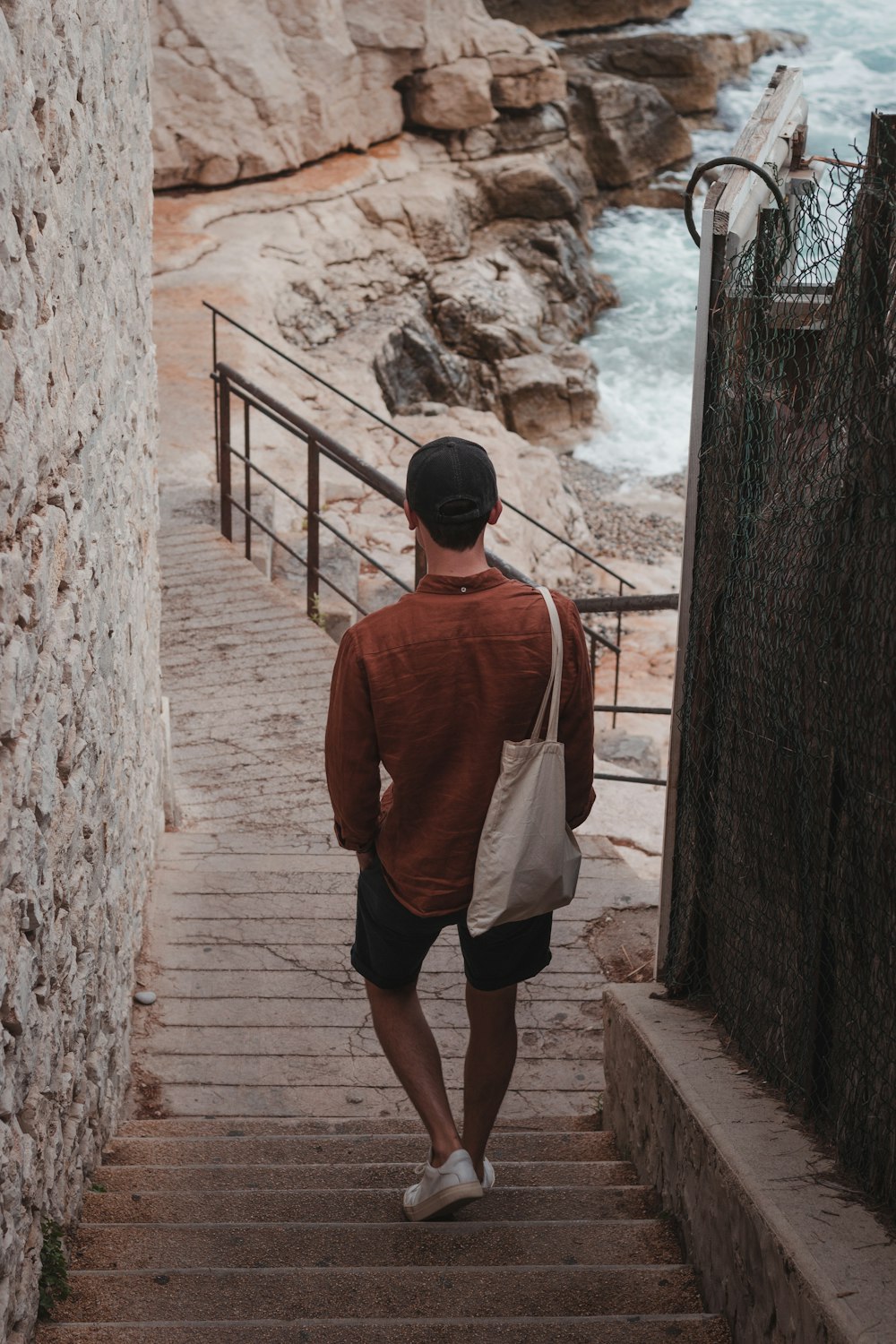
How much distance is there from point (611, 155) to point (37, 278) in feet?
60.5

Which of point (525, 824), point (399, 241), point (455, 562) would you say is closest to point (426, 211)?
point (399, 241)

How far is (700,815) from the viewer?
2.73 m

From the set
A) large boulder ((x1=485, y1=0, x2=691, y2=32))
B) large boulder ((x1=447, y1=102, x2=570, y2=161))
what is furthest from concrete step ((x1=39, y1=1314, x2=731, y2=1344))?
large boulder ((x1=485, y1=0, x2=691, y2=32))

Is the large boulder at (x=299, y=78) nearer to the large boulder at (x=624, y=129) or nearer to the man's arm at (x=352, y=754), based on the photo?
the large boulder at (x=624, y=129)

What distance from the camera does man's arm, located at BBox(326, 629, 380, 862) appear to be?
229cm

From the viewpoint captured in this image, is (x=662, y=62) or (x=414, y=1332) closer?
(x=414, y=1332)

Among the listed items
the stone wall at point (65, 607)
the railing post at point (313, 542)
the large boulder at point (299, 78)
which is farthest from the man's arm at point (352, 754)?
the large boulder at point (299, 78)

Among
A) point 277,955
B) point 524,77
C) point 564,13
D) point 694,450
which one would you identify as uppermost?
point 564,13

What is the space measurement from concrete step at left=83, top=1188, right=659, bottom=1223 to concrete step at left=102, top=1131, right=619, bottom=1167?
0.21 metres

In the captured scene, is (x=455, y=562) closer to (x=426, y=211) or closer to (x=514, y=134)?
(x=426, y=211)

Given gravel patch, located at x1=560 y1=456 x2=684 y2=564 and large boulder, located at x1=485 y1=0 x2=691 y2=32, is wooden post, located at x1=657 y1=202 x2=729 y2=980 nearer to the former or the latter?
gravel patch, located at x1=560 y1=456 x2=684 y2=564

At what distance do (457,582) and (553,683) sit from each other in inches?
9.1

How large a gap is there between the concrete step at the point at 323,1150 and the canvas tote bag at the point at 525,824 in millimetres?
873

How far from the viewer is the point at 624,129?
62.4 feet
